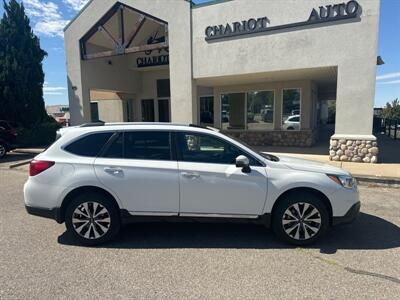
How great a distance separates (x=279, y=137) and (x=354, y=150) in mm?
4792

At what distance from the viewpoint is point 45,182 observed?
416 cm

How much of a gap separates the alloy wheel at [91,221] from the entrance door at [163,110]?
1472 cm

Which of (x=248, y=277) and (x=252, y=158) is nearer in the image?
(x=248, y=277)

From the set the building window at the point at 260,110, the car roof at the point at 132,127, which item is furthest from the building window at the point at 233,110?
the car roof at the point at 132,127

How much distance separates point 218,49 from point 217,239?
8392 millimetres

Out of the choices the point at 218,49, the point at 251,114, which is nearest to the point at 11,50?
the point at 218,49

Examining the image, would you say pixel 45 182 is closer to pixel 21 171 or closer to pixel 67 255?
pixel 67 255

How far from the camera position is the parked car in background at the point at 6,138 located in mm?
12477

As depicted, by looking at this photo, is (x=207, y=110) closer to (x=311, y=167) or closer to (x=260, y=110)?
(x=260, y=110)

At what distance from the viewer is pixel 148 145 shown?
14.0 feet

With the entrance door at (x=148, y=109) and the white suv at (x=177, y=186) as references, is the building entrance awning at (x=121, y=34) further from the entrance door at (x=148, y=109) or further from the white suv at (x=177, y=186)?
the white suv at (x=177, y=186)

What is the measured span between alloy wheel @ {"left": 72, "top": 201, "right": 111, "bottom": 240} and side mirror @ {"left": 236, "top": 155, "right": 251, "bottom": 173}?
1967 millimetres

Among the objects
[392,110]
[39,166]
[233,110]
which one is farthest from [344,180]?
[392,110]

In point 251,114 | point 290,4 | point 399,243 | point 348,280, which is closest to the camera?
point 348,280
